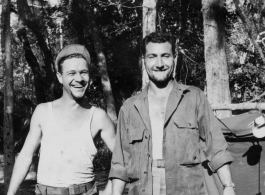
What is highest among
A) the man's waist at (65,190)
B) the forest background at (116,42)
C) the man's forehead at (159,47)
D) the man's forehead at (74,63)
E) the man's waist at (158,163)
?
the forest background at (116,42)

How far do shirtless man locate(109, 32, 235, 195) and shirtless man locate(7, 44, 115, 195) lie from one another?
0.71ft

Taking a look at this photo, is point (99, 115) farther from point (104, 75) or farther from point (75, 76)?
point (104, 75)

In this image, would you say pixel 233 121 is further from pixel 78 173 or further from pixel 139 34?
pixel 139 34

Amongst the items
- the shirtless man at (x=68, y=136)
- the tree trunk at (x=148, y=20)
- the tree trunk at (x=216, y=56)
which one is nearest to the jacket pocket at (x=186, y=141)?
the shirtless man at (x=68, y=136)

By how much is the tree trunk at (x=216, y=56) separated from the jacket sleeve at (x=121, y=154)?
487 centimetres

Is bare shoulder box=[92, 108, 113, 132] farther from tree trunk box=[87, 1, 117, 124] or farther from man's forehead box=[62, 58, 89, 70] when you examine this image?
tree trunk box=[87, 1, 117, 124]

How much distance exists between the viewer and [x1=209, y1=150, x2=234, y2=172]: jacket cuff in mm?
3145

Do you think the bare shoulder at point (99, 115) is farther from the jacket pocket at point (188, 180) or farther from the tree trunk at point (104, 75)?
the tree trunk at point (104, 75)

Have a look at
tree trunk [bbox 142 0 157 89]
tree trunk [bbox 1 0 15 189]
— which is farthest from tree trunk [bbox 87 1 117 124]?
tree trunk [bbox 142 0 157 89]

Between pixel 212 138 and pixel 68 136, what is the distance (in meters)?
1.06

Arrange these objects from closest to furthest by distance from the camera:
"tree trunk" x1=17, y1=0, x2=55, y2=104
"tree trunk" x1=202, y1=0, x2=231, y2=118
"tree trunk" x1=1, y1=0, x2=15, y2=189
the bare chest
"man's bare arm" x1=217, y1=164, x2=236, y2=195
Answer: "man's bare arm" x1=217, y1=164, x2=236, y2=195 → the bare chest → "tree trunk" x1=202, y1=0, x2=231, y2=118 → "tree trunk" x1=1, y1=0, x2=15, y2=189 → "tree trunk" x1=17, y1=0, x2=55, y2=104

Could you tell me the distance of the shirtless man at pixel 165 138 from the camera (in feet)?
10.4

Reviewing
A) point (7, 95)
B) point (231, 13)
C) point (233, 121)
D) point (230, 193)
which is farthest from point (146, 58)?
point (231, 13)

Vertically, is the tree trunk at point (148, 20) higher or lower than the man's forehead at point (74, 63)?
higher
